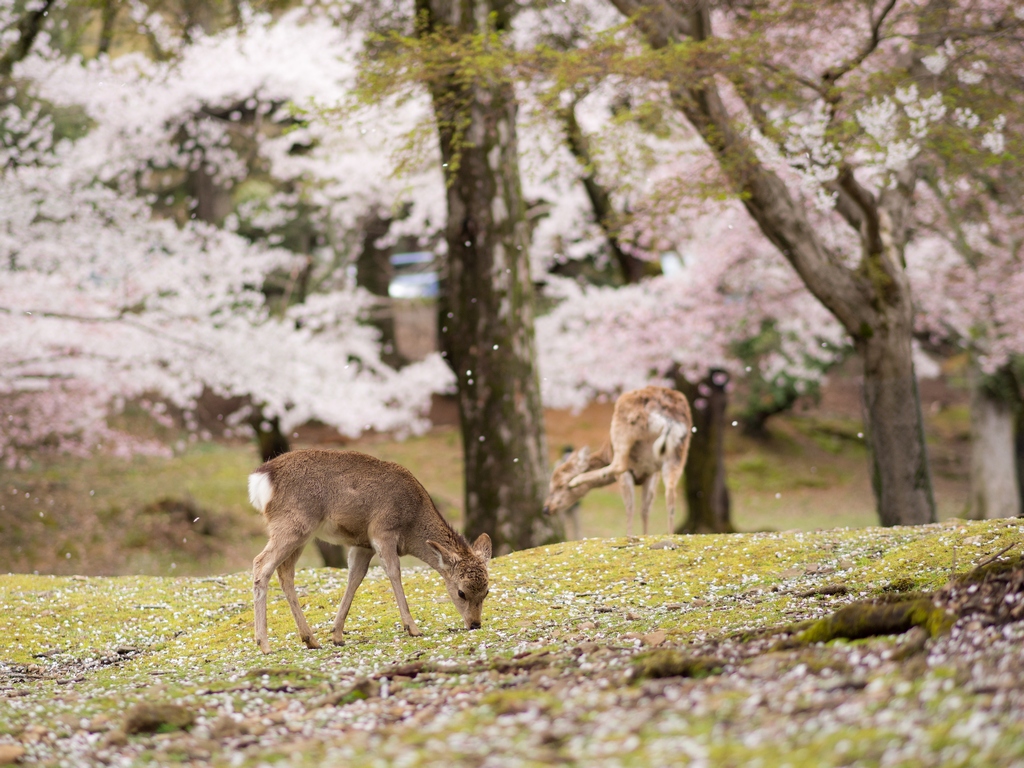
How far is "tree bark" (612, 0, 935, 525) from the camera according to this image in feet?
37.7

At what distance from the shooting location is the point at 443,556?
6.67 m

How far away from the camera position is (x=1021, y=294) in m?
18.2

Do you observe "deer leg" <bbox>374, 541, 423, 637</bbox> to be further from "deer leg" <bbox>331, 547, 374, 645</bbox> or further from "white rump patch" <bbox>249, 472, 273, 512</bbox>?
"white rump patch" <bbox>249, 472, 273, 512</bbox>

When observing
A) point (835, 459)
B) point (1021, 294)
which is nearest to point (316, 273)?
point (835, 459)

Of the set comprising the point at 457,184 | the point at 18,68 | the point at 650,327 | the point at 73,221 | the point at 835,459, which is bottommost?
the point at 835,459

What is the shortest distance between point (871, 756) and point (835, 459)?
86.7 ft

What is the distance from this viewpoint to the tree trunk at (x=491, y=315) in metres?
11.2

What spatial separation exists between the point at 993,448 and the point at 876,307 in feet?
37.8

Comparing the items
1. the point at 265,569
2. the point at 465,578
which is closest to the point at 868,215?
the point at 465,578

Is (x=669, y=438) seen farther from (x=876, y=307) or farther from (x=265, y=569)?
(x=265, y=569)

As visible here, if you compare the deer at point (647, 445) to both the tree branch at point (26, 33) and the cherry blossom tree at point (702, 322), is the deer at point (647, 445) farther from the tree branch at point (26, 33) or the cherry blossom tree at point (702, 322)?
the tree branch at point (26, 33)

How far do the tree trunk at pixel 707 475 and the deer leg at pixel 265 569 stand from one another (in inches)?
502

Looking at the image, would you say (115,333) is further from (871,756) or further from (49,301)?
(871,756)

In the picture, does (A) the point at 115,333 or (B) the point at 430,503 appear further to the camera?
(A) the point at 115,333
